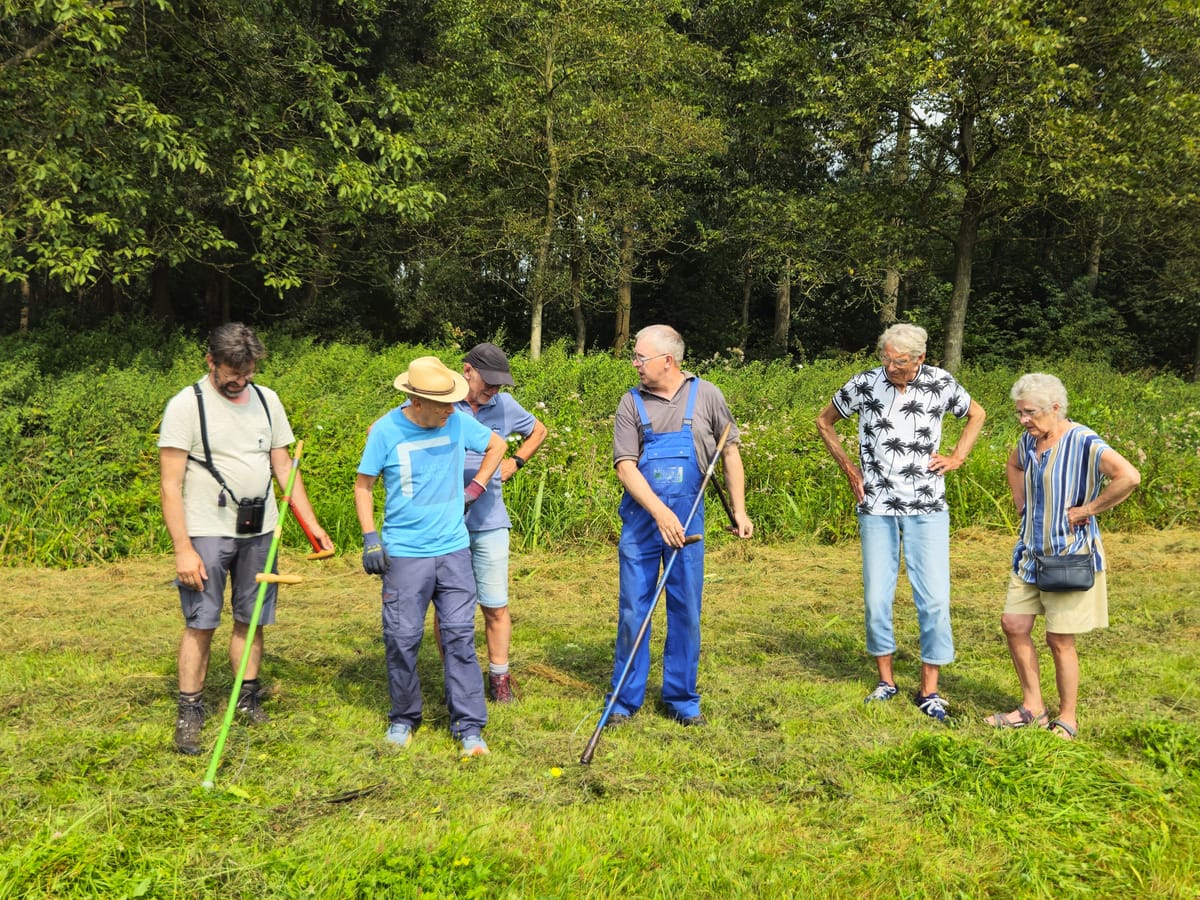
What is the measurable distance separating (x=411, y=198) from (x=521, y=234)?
6209 mm

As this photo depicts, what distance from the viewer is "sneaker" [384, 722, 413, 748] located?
162 inches

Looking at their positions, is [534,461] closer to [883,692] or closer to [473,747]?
[883,692]

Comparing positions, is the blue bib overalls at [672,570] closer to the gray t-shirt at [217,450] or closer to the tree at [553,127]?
the gray t-shirt at [217,450]

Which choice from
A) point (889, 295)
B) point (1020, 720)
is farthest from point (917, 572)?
point (889, 295)

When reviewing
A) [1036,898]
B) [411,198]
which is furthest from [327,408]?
[1036,898]

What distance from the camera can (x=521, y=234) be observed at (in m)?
18.5

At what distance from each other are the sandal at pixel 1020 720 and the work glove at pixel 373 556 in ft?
9.45

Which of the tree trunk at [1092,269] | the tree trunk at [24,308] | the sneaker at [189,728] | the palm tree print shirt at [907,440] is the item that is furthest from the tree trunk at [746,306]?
the sneaker at [189,728]

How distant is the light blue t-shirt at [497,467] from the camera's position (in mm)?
4656

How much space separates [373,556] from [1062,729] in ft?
10.1

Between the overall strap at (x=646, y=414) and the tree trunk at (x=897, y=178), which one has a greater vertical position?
the tree trunk at (x=897, y=178)

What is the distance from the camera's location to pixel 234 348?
3963 mm

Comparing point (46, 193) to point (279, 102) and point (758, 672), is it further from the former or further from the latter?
point (758, 672)

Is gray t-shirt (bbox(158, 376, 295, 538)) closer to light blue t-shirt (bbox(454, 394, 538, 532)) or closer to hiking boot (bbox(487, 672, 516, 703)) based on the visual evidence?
light blue t-shirt (bbox(454, 394, 538, 532))
